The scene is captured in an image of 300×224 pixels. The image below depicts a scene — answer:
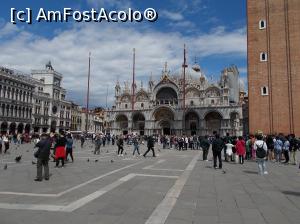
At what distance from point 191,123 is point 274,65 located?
98.3 ft

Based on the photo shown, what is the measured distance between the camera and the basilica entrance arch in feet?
214

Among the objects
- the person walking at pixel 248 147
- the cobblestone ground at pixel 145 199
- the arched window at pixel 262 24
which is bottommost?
Answer: the cobblestone ground at pixel 145 199

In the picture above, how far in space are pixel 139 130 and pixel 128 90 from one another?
381 inches

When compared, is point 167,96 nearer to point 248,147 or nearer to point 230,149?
point 248,147

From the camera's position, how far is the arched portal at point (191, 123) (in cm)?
6331

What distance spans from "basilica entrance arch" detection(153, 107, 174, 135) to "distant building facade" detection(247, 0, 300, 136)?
29619mm

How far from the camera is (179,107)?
63.7m

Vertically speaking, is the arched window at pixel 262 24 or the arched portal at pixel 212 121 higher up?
the arched window at pixel 262 24

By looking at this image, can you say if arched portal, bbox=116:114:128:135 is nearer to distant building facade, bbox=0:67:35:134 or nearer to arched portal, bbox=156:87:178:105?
arched portal, bbox=156:87:178:105

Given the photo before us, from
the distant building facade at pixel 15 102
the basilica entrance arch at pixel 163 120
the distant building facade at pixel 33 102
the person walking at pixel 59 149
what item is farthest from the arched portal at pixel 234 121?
the person walking at pixel 59 149

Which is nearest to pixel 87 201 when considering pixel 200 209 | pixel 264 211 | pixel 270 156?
pixel 200 209

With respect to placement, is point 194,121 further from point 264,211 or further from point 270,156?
point 264,211

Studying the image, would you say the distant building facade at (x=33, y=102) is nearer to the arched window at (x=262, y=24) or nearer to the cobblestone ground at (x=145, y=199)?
the arched window at (x=262, y=24)

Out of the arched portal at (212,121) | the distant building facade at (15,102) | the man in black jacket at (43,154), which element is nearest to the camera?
the man in black jacket at (43,154)
